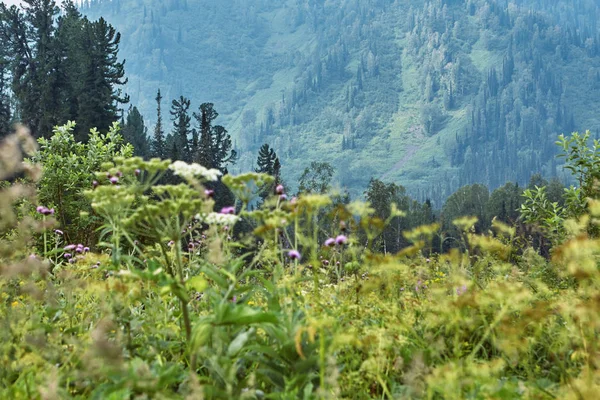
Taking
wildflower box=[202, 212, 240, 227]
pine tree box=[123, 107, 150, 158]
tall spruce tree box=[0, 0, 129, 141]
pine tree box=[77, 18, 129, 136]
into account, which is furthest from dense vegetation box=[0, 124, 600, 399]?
pine tree box=[123, 107, 150, 158]

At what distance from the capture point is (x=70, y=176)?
14266mm

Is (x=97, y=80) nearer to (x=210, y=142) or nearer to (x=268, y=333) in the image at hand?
(x=210, y=142)

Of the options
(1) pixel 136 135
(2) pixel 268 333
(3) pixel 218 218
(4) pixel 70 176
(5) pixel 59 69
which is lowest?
(2) pixel 268 333

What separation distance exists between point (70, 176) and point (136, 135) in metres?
73.9

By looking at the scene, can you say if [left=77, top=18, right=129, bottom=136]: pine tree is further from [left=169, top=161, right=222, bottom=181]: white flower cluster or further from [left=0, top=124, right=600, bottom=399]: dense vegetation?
[left=169, top=161, right=222, bottom=181]: white flower cluster

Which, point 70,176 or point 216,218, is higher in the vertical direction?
point 70,176

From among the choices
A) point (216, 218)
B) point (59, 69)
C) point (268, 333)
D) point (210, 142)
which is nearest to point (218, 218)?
point (216, 218)

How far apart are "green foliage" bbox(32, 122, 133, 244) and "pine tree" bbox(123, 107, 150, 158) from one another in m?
54.8

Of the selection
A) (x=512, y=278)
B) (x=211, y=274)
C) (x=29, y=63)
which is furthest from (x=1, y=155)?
(x=29, y=63)

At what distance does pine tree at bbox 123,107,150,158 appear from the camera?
73.7 metres

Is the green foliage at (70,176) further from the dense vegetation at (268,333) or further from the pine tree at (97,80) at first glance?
the pine tree at (97,80)

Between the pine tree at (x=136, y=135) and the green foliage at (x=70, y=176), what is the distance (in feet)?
180

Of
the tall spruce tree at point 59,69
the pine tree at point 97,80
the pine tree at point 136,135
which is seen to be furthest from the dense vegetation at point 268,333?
the pine tree at point 136,135

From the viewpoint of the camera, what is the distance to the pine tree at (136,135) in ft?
242
